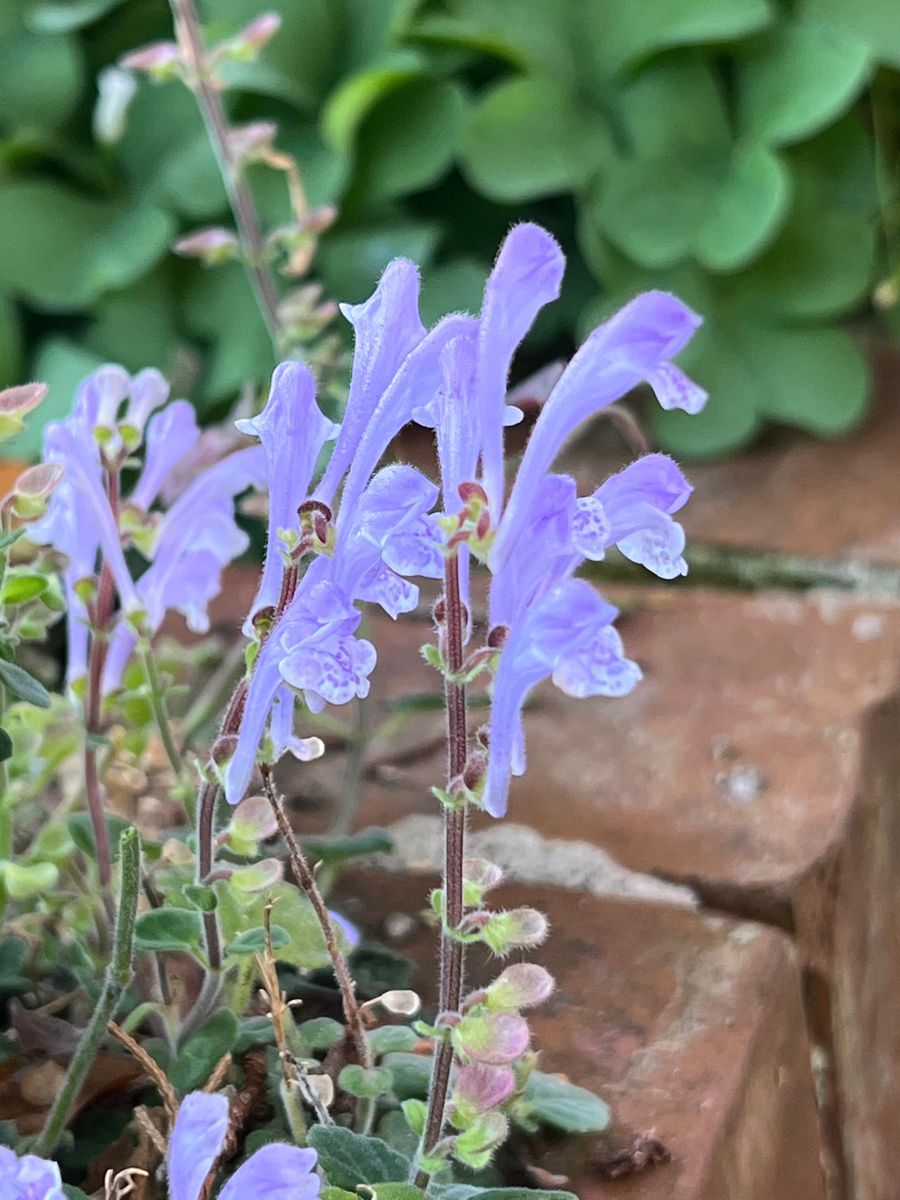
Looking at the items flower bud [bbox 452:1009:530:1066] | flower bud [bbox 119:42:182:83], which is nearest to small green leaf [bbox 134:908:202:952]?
flower bud [bbox 452:1009:530:1066]

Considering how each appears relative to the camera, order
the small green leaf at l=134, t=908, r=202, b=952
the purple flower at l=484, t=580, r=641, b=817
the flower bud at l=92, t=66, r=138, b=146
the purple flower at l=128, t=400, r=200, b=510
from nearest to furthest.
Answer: the purple flower at l=484, t=580, r=641, b=817 < the small green leaf at l=134, t=908, r=202, b=952 < the purple flower at l=128, t=400, r=200, b=510 < the flower bud at l=92, t=66, r=138, b=146

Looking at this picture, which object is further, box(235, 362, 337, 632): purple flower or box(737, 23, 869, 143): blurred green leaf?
box(737, 23, 869, 143): blurred green leaf

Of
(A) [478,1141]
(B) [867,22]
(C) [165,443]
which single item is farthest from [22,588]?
(B) [867,22]

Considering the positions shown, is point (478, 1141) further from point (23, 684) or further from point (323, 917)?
point (23, 684)

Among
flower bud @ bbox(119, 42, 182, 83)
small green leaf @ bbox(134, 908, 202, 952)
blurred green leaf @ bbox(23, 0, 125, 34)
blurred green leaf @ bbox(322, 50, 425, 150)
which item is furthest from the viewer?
blurred green leaf @ bbox(23, 0, 125, 34)

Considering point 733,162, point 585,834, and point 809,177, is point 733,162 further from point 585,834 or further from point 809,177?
point 585,834

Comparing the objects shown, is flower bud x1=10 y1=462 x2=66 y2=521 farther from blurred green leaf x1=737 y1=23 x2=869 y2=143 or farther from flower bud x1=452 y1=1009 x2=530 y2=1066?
blurred green leaf x1=737 y1=23 x2=869 y2=143

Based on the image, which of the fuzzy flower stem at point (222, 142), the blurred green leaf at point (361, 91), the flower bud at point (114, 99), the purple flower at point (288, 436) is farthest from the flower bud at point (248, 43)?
the purple flower at point (288, 436)
